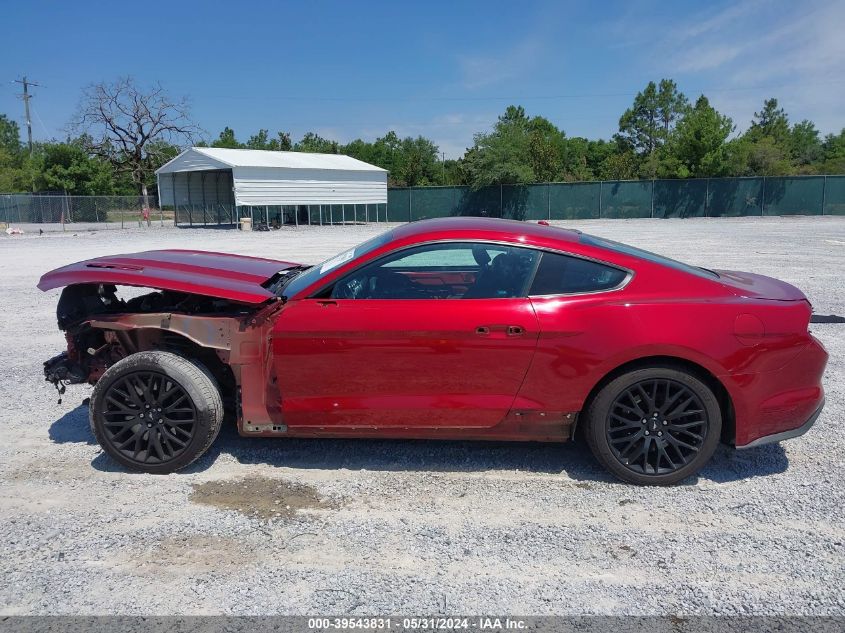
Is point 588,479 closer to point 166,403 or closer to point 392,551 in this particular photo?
point 392,551

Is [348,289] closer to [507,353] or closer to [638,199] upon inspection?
[507,353]

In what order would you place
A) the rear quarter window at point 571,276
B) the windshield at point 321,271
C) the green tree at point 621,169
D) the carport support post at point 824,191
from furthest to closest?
the green tree at point 621,169
the carport support post at point 824,191
the windshield at point 321,271
the rear quarter window at point 571,276

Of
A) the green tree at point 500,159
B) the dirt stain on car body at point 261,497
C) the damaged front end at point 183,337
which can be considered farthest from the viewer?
the green tree at point 500,159

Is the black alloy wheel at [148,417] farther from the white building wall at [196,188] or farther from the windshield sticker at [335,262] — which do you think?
the white building wall at [196,188]

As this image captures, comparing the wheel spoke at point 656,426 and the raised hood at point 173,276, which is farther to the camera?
the raised hood at point 173,276

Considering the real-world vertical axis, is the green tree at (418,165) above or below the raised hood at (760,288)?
above

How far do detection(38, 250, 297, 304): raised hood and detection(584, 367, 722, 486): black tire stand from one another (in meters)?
2.22

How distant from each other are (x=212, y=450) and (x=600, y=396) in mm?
2672

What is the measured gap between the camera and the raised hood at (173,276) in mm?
3994

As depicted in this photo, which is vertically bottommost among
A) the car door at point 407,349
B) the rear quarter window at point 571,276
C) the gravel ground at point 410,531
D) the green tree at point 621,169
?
the gravel ground at point 410,531

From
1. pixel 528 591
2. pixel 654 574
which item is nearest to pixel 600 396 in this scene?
pixel 654 574

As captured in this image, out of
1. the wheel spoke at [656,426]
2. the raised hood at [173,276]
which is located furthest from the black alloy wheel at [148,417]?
the wheel spoke at [656,426]

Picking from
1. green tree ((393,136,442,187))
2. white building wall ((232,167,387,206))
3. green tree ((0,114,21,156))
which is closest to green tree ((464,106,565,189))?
white building wall ((232,167,387,206))

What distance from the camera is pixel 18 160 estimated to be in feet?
248
